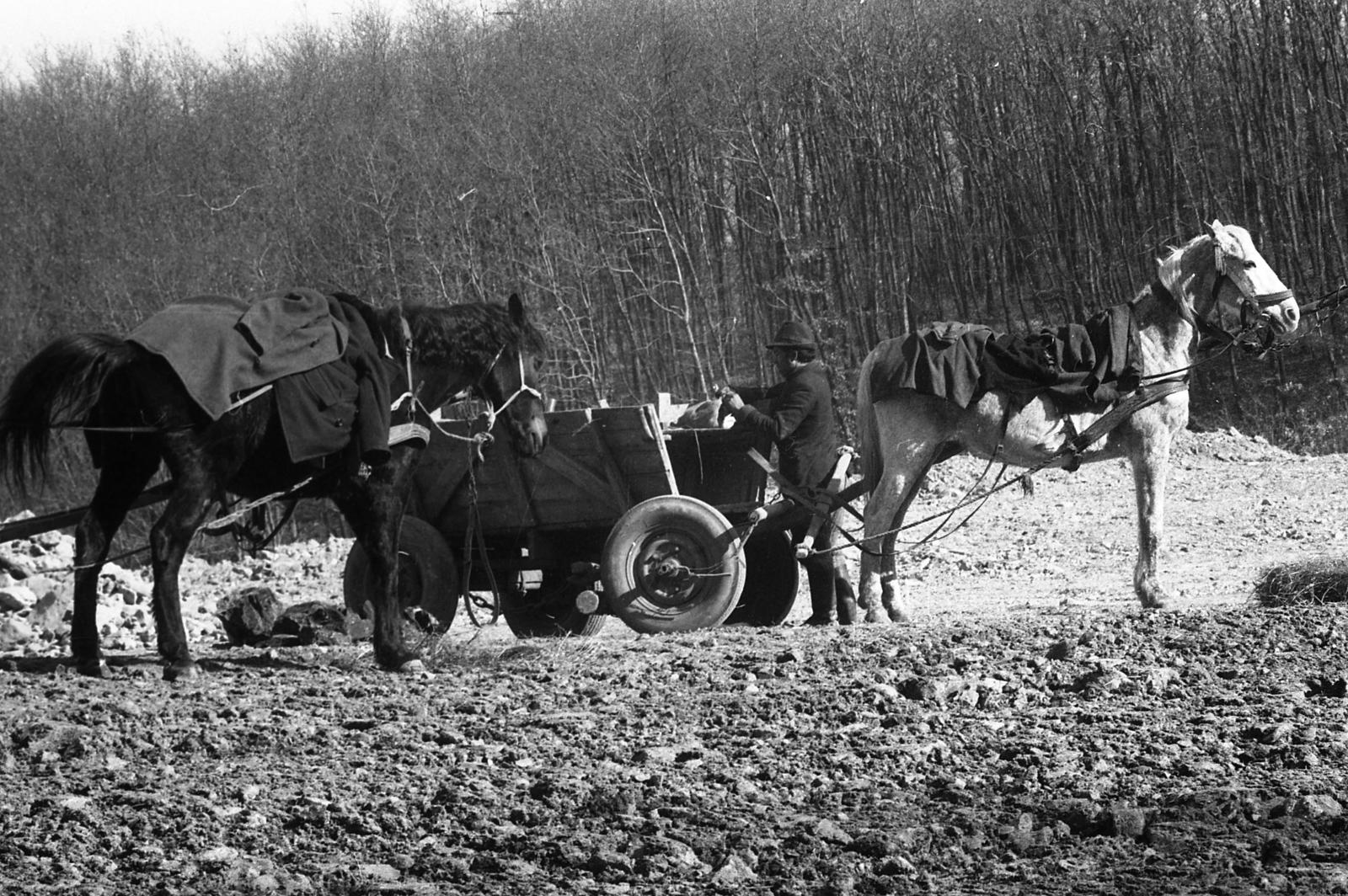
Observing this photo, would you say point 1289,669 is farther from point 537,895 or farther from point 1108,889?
point 537,895

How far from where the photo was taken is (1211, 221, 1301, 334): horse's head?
28.5 feet

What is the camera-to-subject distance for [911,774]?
16.5ft

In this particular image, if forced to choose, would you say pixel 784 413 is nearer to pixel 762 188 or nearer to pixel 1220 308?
pixel 1220 308

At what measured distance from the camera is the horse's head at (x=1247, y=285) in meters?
8.69

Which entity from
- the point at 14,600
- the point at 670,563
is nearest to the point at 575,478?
the point at 670,563

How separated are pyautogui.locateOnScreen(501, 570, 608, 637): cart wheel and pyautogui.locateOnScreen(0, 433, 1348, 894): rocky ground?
929mm

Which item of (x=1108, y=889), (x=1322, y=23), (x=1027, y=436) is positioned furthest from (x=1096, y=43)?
(x=1108, y=889)

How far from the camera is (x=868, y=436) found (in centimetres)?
920

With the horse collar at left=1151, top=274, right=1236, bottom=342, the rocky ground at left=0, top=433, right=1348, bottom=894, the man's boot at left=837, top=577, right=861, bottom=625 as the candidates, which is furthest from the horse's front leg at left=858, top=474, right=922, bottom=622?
the horse collar at left=1151, top=274, right=1236, bottom=342

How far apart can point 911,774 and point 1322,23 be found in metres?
18.3

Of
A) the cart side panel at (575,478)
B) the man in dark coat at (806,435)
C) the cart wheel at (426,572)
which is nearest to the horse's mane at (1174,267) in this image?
the man in dark coat at (806,435)

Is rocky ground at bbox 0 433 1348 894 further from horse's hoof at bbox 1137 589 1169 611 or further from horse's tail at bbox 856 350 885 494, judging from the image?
horse's tail at bbox 856 350 885 494

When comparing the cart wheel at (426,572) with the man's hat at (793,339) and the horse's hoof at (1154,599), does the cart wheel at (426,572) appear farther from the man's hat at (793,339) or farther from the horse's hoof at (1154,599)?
the horse's hoof at (1154,599)

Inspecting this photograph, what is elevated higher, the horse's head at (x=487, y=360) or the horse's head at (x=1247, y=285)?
the horse's head at (x=1247, y=285)
